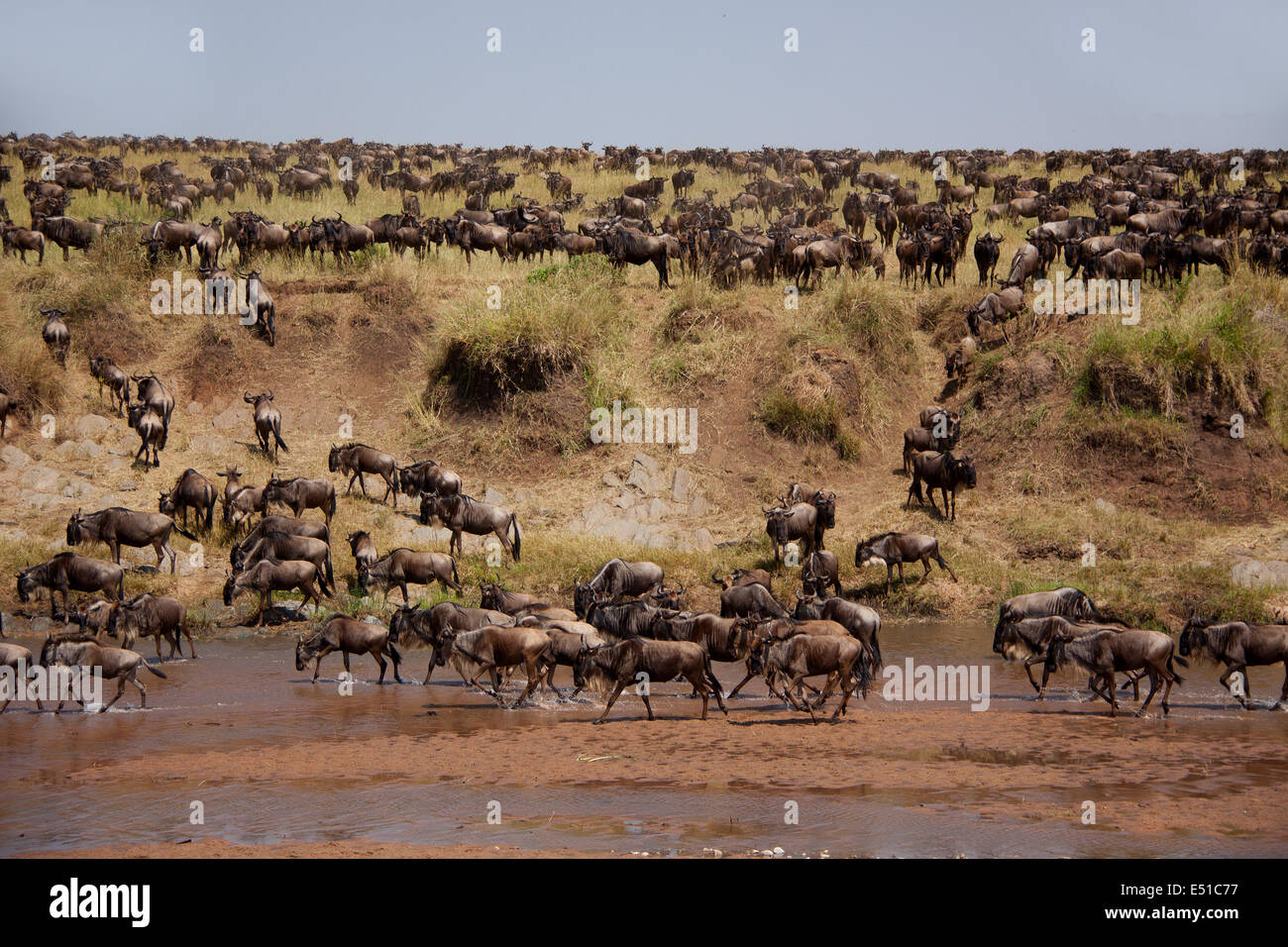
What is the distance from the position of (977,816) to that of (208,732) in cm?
688

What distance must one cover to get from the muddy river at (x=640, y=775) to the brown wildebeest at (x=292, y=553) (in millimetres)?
2628

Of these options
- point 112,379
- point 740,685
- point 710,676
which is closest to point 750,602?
point 740,685


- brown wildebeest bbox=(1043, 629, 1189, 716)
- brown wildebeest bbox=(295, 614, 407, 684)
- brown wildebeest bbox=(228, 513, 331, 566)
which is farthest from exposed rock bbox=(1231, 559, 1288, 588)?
brown wildebeest bbox=(228, 513, 331, 566)

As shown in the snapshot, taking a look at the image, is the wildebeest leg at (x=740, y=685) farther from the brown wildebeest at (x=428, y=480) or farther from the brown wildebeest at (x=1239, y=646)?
the brown wildebeest at (x=428, y=480)

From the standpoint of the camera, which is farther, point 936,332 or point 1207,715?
point 936,332

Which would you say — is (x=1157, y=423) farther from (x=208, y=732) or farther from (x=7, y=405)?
(x=7, y=405)

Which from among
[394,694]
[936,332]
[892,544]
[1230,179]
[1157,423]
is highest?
[1230,179]

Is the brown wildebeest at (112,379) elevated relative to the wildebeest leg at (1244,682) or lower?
elevated

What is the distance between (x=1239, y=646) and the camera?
1276 centimetres

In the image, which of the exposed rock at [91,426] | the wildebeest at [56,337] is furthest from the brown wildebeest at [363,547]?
the wildebeest at [56,337]

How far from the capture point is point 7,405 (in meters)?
20.3

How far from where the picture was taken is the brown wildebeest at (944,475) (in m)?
18.3

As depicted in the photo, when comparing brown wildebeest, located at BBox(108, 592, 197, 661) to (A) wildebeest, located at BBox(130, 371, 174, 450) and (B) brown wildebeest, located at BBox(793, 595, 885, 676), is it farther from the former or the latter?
(B) brown wildebeest, located at BBox(793, 595, 885, 676)
